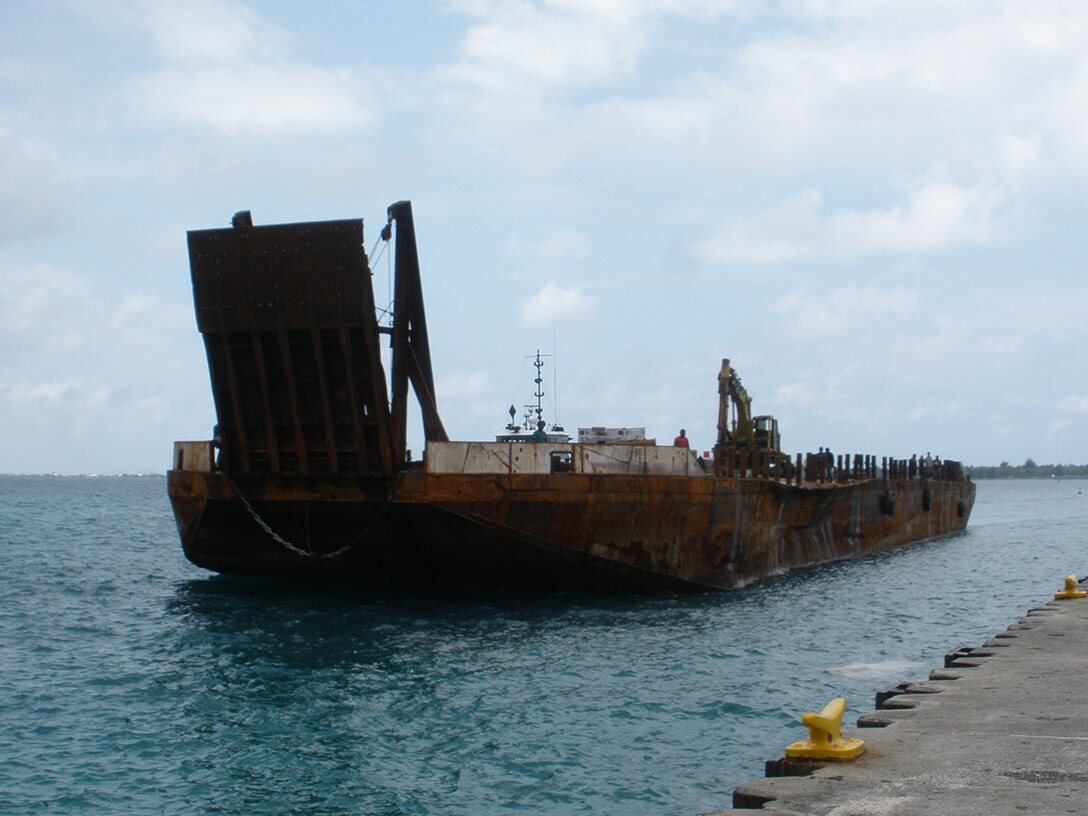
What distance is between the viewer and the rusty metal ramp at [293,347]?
58.1 ft

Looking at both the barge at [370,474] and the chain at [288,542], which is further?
the chain at [288,542]

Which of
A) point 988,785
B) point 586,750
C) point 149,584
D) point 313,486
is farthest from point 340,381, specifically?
point 988,785

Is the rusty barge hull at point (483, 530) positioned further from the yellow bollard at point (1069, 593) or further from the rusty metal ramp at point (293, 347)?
the yellow bollard at point (1069, 593)

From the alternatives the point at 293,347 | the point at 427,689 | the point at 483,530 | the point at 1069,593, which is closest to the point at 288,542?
the point at 293,347

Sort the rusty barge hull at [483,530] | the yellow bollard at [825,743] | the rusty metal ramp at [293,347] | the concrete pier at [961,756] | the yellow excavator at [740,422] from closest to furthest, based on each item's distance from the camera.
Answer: the concrete pier at [961,756], the yellow bollard at [825,743], the rusty metal ramp at [293,347], the rusty barge hull at [483,530], the yellow excavator at [740,422]

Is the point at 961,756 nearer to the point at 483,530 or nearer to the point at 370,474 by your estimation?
the point at 483,530

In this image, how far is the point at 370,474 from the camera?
18469mm

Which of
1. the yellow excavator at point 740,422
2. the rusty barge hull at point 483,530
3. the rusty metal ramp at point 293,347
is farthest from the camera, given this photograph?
the yellow excavator at point 740,422

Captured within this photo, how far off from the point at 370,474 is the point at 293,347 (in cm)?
240

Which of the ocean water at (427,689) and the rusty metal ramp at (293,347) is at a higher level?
the rusty metal ramp at (293,347)

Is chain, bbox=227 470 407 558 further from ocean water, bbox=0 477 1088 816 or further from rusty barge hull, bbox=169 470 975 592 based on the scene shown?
ocean water, bbox=0 477 1088 816

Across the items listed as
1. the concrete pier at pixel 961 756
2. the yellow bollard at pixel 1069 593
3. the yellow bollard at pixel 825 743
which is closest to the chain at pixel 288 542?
the yellow bollard at pixel 1069 593

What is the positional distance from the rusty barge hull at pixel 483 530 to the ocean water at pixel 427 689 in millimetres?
533

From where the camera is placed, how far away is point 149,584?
86.3 feet
